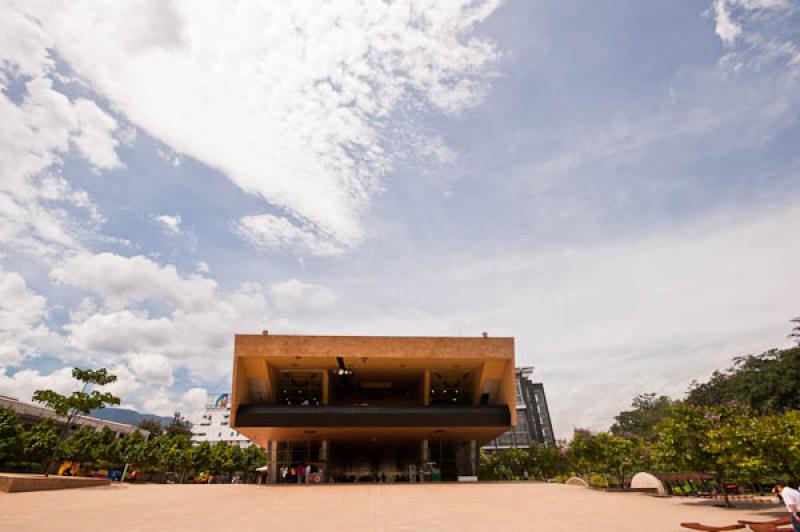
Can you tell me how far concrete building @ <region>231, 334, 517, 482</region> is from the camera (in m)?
36.7

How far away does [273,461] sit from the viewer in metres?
43.8

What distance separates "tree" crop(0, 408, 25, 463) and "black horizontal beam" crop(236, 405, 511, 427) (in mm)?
15304

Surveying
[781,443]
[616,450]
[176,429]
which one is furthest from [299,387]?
[176,429]

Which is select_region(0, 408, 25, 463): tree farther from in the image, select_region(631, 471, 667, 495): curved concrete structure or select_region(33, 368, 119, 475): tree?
select_region(631, 471, 667, 495): curved concrete structure

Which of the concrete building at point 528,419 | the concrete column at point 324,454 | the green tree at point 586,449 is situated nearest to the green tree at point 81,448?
the concrete column at point 324,454

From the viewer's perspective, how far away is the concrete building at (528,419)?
340 feet

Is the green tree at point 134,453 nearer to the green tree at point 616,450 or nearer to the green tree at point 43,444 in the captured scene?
the green tree at point 43,444

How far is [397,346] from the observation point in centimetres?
3719

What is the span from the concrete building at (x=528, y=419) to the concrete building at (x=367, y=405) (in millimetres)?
59491

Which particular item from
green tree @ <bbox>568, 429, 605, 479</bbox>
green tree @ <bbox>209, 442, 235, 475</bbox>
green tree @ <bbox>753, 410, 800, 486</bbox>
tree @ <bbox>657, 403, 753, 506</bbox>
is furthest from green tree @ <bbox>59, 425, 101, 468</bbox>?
green tree @ <bbox>753, 410, 800, 486</bbox>

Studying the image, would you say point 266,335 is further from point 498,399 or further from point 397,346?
point 498,399

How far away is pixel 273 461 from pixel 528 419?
76144 mm

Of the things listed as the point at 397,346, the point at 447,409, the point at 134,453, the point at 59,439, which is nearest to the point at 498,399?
the point at 447,409

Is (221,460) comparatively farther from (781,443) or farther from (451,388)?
(781,443)
